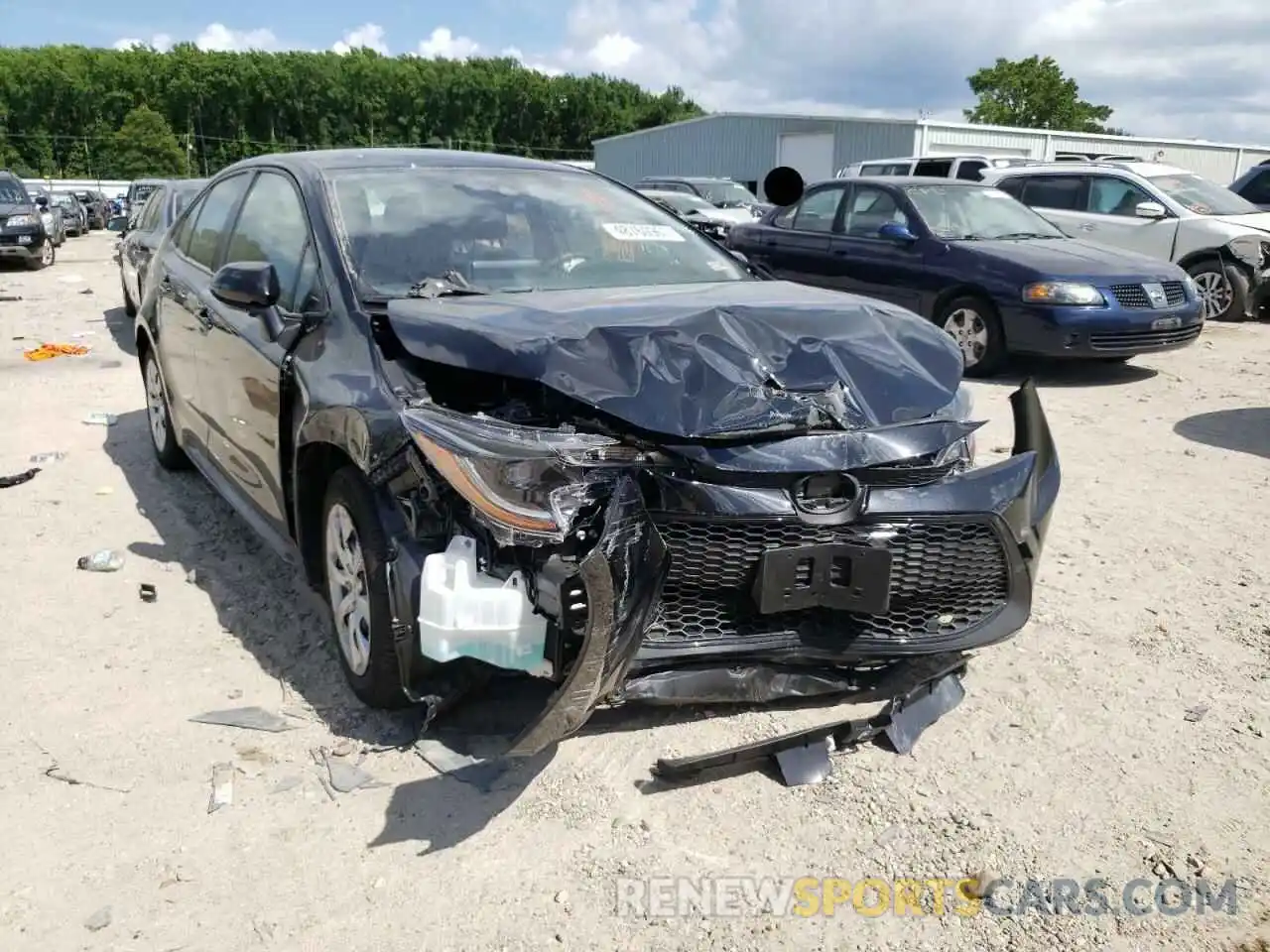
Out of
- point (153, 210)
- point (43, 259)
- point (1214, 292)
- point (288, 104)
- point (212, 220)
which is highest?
point (288, 104)

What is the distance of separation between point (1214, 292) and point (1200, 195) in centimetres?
132

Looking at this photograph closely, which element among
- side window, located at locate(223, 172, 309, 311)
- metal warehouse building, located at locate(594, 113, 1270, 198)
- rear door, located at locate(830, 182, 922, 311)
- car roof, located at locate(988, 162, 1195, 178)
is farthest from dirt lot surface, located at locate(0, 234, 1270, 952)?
metal warehouse building, located at locate(594, 113, 1270, 198)

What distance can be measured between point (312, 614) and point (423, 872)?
1.64 m

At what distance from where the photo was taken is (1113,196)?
12.0m

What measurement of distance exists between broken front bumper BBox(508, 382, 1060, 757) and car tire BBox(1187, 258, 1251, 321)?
9.62 m

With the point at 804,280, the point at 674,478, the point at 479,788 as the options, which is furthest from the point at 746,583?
the point at 804,280

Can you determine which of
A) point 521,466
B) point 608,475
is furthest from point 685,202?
point 521,466

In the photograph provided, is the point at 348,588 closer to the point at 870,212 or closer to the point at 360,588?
the point at 360,588

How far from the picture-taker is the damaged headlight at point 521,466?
2551 mm

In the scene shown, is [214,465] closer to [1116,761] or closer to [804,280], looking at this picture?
[1116,761]

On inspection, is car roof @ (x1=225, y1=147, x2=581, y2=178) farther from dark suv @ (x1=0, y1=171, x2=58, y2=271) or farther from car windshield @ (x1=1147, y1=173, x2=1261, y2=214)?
dark suv @ (x1=0, y1=171, x2=58, y2=271)

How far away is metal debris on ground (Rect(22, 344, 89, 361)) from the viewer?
9.65m

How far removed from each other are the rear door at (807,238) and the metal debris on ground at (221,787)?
781 centimetres

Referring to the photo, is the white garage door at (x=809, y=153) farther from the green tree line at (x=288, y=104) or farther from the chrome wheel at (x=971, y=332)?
the green tree line at (x=288, y=104)
